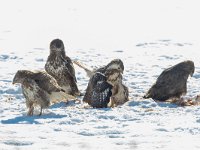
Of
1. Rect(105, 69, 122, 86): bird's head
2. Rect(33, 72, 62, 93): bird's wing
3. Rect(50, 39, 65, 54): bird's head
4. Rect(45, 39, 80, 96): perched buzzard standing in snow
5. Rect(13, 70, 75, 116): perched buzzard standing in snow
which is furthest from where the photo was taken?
Rect(50, 39, 65, 54): bird's head

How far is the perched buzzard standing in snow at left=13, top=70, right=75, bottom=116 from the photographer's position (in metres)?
10.8

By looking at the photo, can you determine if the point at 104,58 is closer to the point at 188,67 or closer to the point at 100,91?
the point at 188,67

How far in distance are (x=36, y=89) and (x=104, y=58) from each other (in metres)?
7.19

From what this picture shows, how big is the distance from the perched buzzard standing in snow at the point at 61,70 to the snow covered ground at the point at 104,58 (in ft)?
2.71

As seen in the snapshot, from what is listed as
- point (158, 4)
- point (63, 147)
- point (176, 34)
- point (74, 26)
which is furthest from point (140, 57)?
point (158, 4)

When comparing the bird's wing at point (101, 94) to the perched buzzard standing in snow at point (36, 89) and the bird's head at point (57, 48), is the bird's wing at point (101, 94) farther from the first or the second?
the bird's head at point (57, 48)

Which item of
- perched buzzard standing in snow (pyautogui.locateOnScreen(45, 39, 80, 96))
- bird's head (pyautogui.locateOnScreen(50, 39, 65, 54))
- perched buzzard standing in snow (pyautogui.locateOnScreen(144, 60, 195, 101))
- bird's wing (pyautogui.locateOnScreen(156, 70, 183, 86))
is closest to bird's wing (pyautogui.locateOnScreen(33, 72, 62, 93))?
perched buzzard standing in snow (pyautogui.locateOnScreen(45, 39, 80, 96))

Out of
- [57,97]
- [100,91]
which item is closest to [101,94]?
[100,91]

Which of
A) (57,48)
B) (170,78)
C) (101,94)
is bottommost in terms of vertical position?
(101,94)

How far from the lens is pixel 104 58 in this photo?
705 inches

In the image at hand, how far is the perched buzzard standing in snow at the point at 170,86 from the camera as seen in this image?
12406 mm

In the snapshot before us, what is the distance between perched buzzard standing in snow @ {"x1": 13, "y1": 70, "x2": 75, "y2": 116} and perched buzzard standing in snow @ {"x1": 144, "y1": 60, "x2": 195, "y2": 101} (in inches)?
87.9

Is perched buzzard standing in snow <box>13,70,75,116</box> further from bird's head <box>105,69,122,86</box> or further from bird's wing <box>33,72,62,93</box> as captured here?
bird's head <box>105,69,122,86</box>

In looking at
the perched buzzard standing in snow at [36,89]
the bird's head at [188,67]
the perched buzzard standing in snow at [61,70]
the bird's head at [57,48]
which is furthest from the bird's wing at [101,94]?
the bird's head at [188,67]
